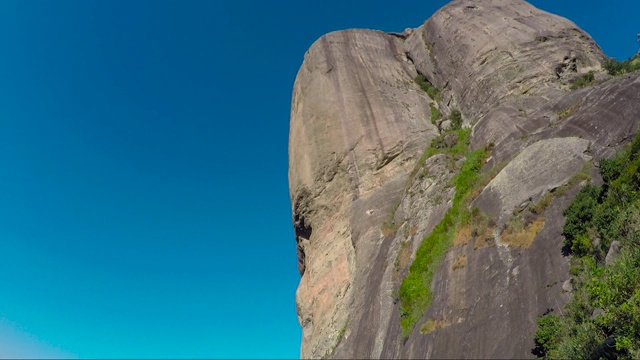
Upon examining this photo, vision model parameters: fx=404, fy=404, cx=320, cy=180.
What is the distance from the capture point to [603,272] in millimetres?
9703

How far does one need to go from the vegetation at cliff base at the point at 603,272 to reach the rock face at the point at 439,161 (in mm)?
615

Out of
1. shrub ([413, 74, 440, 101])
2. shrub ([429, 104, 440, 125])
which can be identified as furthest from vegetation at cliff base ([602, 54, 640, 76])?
shrub ([413, 74, 440, 101])

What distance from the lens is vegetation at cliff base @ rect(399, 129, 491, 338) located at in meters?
15.2

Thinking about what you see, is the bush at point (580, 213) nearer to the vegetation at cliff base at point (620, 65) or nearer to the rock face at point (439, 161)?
the rock face at point (439, 161)

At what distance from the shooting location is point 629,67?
23375 millimetres

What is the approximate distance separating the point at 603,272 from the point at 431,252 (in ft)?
25.0

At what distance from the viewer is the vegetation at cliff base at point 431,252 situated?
1525cm

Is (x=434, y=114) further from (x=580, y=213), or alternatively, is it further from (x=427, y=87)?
(x=580, y=213)

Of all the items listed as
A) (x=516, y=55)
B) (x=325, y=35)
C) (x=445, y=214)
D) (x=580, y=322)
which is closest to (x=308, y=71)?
(x=325, y=35)

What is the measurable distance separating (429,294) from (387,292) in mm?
3110

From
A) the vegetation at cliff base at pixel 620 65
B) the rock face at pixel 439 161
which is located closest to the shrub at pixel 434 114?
the rock face at pixel 439 161

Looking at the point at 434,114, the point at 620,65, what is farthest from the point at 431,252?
the point at 620,65

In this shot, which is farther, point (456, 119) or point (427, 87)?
point (427, 87)

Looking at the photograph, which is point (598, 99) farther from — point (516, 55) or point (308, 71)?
point (308, 71)
